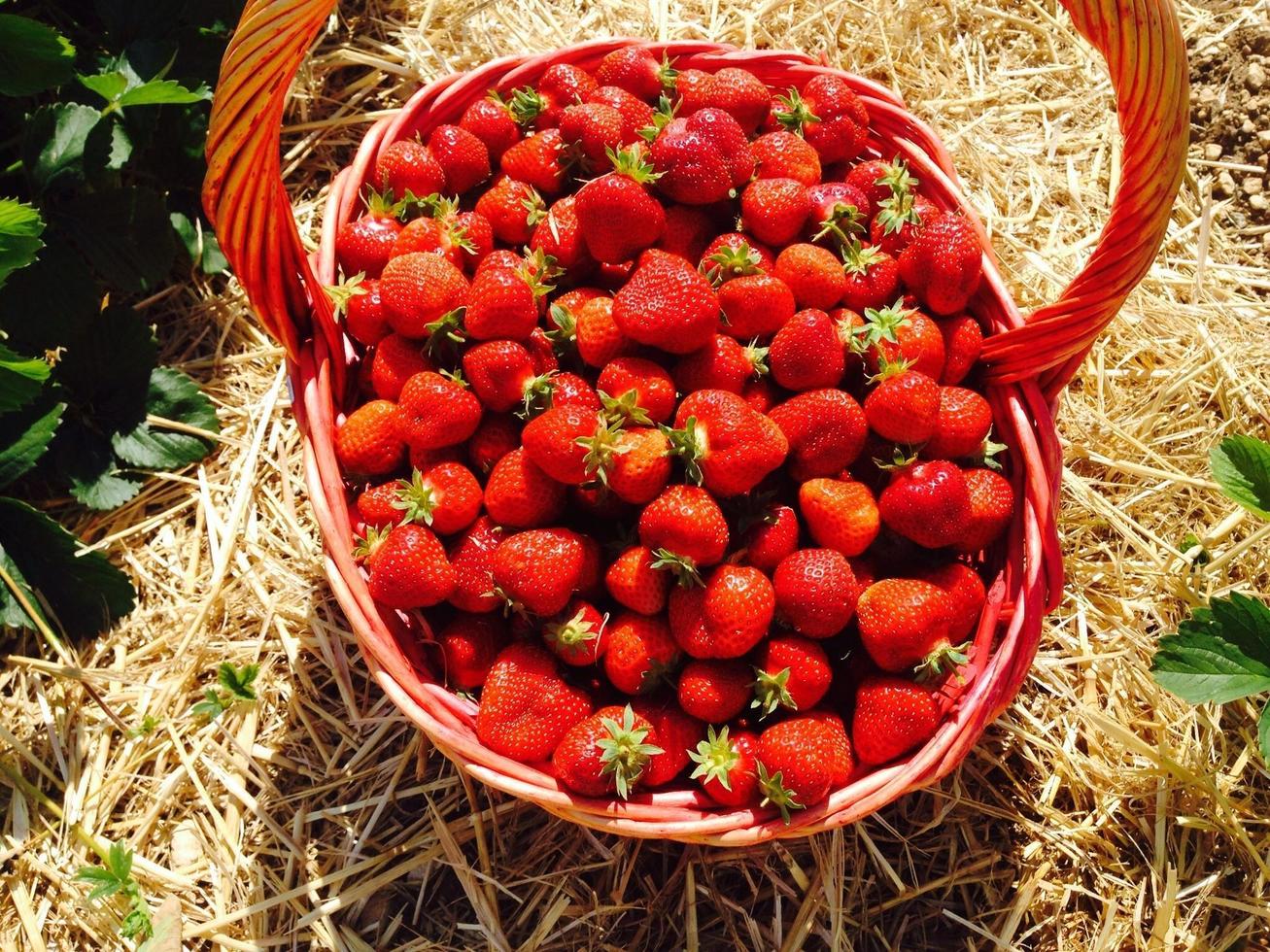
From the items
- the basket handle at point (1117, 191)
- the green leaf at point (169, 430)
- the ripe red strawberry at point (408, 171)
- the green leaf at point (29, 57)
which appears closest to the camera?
the basket handle at point (1117, 191)

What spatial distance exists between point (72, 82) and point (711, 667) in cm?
201

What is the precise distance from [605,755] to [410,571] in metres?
0.42

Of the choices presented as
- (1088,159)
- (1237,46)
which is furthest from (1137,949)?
(1237,46)

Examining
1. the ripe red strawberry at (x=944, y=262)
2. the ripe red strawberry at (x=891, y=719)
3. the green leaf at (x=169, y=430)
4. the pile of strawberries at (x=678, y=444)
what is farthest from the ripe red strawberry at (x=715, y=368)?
the green leaf at (x=169, y=430)

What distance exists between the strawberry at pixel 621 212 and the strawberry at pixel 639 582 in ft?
1.72

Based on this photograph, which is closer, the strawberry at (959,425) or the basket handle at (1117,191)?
the basket handle at (1117,191)

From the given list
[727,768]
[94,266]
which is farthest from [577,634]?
[94,266]

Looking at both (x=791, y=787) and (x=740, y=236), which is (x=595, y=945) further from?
(x=740, y=236)

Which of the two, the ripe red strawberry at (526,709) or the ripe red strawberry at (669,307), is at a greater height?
the ripe red strawberry at (669,307)

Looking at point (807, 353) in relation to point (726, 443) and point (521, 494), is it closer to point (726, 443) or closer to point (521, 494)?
point (726, 443)

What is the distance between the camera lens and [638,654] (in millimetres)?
1575

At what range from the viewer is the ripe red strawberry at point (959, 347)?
69.6 inches

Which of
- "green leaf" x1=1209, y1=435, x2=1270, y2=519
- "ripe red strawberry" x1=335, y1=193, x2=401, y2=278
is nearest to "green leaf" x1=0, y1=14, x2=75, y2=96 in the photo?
"ripe red strawberry" x1=335, y1=193, x2=401, y2=278

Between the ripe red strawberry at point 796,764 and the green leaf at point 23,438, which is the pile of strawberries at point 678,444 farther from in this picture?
the green leaf at point 23,438
